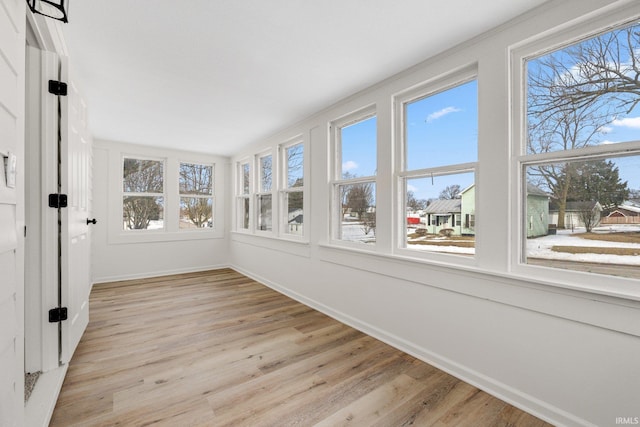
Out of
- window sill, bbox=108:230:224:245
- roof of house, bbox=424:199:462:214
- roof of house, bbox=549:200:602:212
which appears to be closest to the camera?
roof of house, bbox=549:200:602:212

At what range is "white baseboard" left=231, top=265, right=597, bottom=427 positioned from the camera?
162 cm

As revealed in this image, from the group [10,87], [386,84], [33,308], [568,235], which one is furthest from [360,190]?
[33,308]

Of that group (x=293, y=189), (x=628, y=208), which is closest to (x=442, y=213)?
(x=628, y=208)

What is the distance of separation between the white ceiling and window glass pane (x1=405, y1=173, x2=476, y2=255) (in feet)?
3.30

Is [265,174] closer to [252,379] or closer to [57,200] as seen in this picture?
[57,200]

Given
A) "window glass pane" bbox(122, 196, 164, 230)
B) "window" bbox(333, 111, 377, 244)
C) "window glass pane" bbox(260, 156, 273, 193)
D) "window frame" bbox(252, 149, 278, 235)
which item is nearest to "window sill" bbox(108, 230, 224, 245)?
"window glass pane" bbox(122, 196, 164, 230)

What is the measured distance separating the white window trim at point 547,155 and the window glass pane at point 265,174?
134 inches

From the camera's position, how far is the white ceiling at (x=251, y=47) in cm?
172

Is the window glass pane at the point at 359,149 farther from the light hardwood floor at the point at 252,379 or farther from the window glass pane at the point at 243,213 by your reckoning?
the window glass pane at the point at 243,213

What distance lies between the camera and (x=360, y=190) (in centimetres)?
307

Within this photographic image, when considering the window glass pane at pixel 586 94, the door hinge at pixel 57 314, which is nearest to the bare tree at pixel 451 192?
the window glass pane at pixel 586 94

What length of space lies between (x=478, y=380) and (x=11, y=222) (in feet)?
8.76

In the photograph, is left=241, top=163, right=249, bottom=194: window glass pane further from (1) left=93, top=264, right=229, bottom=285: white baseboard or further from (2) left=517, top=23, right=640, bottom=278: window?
(2) left=517, top=23, right=640, bottom=278: window

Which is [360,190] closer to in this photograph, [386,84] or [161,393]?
[386,84]
